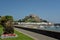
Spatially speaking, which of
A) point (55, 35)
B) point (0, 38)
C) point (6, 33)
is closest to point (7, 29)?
point (6, 33)

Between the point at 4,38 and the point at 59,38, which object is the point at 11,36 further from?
the point at 59,38

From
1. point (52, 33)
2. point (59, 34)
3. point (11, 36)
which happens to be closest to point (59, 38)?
point (59, 34)

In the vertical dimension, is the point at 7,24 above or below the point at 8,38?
above

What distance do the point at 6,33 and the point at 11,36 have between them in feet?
2.47

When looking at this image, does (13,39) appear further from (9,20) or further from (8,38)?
(9,20)

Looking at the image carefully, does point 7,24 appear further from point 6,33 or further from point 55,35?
point 55,35

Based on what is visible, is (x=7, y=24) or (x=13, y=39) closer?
(x=13, y=39)

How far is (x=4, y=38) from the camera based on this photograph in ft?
63.3

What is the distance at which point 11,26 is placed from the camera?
69.1 feet

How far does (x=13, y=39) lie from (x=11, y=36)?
1.51 metres

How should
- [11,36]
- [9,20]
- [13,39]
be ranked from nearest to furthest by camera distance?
[13,39] → [11,36] → [9,20]

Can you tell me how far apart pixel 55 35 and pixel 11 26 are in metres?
4.48

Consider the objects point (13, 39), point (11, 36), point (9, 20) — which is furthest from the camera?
point (9, 20)

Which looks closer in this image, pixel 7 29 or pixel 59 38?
pixel 59 38
